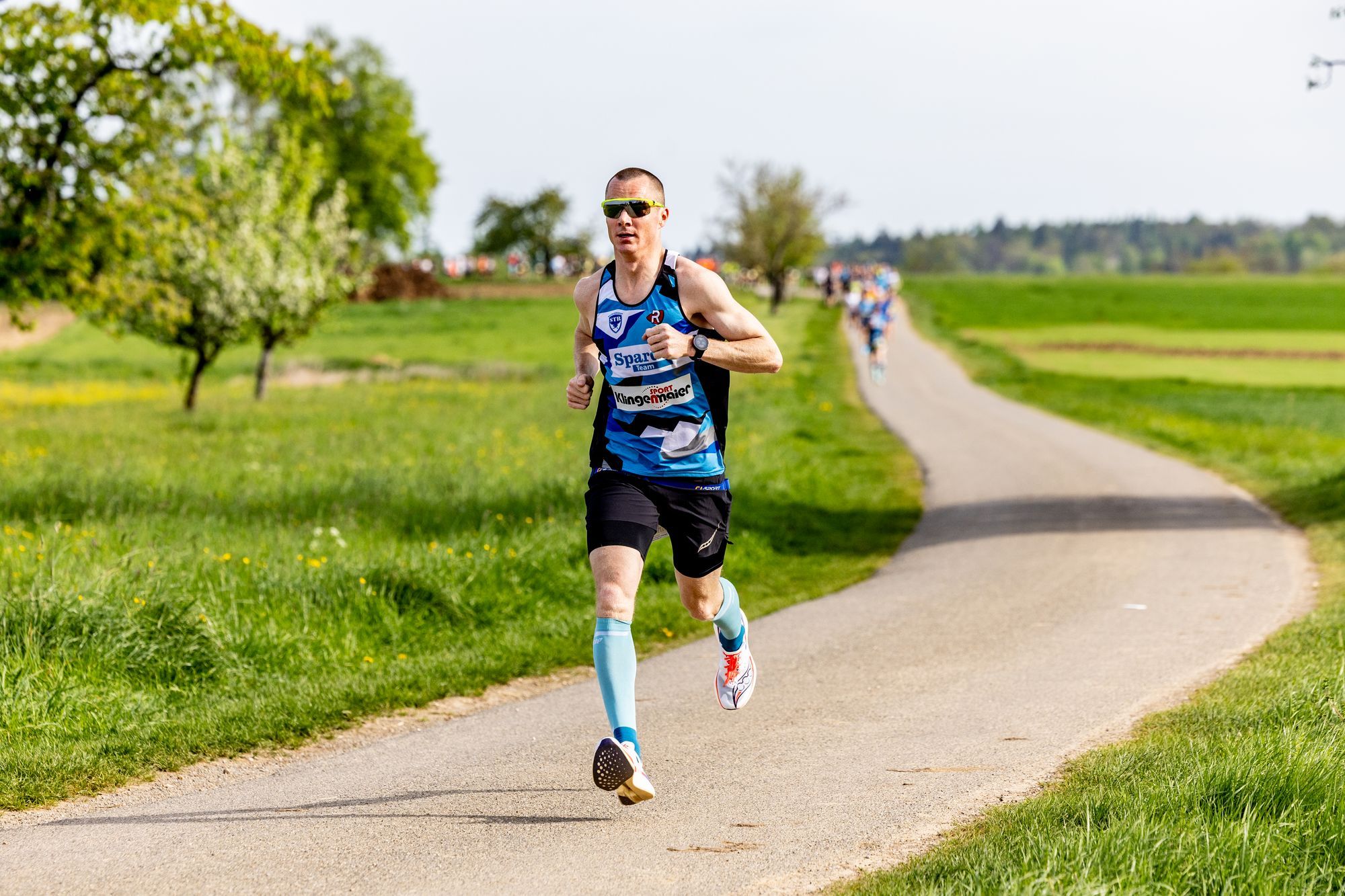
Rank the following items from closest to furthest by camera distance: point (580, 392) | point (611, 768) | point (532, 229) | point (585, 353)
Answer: point (611, 768)
point (580, 392)
point (585, 353)
point (532, 229)

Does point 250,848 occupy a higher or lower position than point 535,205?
lower

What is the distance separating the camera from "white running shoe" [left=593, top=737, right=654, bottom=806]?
4.80 meters

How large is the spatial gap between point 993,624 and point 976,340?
164ft

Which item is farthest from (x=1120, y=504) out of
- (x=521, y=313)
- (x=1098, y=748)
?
(x=521, y=313)

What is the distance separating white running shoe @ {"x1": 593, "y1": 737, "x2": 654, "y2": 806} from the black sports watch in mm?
1502

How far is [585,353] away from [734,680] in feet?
5.43

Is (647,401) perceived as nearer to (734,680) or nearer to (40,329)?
(734,680)

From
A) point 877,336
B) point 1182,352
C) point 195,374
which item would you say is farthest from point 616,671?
point 1182,352

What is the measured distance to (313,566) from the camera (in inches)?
359

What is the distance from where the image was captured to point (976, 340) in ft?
189

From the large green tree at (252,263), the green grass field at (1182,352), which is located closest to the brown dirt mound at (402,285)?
the green grass field at (1182,352)

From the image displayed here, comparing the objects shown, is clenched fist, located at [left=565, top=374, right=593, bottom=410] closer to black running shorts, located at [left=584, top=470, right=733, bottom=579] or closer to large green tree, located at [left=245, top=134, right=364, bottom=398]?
black running shorts, located at [left=584, top=470, right=733, bottom=579]

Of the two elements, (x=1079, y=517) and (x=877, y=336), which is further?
(x=877, y=336)

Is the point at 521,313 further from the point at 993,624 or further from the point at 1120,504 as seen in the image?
the point at 993,624
